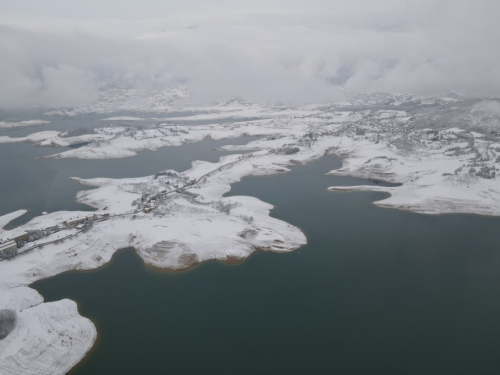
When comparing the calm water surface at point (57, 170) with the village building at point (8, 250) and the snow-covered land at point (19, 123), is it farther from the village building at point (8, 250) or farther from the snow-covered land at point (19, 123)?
the snow-covered land at point (19, 123)

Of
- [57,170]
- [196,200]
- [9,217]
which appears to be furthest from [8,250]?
[57,170]

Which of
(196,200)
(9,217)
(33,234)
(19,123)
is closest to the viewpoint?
(33,234)

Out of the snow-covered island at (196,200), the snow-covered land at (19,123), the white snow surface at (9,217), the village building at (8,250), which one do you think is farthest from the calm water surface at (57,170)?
the snow-covered land at (19,123)

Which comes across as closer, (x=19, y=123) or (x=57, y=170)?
(x=57, y=170)

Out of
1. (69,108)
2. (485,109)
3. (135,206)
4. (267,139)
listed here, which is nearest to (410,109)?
(485,109)

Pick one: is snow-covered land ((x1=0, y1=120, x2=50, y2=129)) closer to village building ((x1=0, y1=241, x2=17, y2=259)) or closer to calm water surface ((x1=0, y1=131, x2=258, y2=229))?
calm water surface ((x1=0, y1=131, x2=258, y2=229))

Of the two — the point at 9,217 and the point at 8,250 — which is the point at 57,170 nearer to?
the point at 9,217
